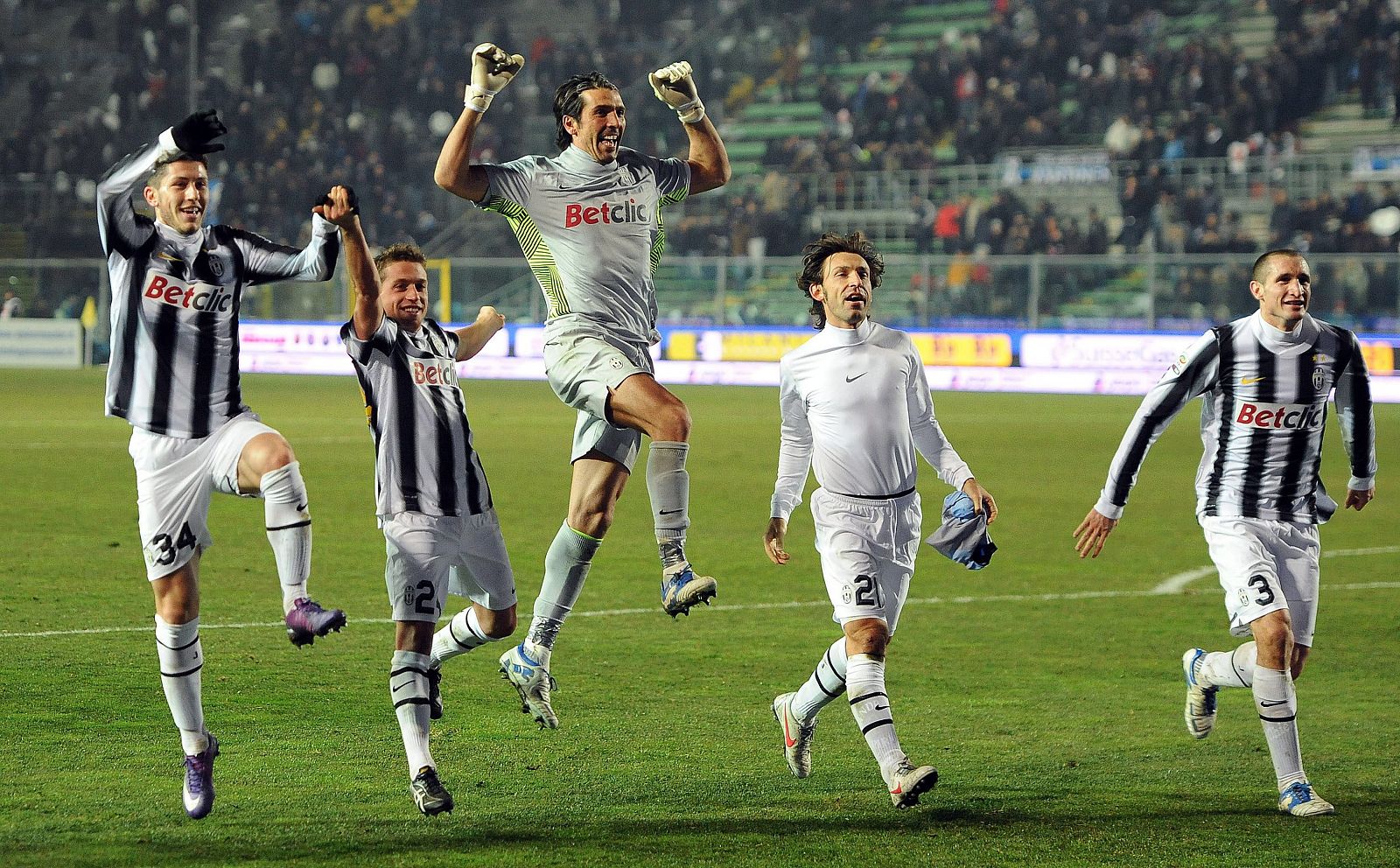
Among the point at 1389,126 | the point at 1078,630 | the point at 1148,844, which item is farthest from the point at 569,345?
the point at 1389,126

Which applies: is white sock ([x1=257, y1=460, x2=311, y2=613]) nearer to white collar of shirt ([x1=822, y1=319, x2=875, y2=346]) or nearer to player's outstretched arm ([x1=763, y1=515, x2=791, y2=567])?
player's outstretched arm ([x1=763, y1=515, x2=791, y2=567])

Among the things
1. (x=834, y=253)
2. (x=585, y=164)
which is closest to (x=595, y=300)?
(x=585, y=164)

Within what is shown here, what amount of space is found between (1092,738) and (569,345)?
8.42 feet

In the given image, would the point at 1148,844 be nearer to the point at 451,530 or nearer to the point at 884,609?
the point at 884,609

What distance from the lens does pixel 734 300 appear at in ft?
94.8

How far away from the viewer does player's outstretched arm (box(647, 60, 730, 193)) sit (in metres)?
7.02

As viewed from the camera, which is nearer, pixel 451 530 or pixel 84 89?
pixel 451 530

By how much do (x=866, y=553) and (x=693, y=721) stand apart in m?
1.63

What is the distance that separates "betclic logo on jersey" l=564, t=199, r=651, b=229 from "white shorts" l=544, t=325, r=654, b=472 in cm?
42

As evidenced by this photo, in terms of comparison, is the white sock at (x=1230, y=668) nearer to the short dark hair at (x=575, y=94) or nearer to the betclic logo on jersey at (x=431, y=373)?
the betclic logo on jersey at (x=431, y=373)

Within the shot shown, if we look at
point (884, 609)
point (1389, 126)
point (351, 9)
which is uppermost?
point (351, 9)

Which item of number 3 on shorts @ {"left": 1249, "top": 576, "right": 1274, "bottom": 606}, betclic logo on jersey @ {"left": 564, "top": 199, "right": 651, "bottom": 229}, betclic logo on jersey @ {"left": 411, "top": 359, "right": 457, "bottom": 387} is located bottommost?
number 3 on shorts @ {"left": 1249, "top": 576, "right": 1274, "bottom": 606}

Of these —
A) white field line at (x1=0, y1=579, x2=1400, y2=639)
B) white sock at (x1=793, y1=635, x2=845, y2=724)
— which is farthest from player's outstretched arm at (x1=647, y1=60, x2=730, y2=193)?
white field line at (x1=0, y1=579, x2=1400, y2=639)

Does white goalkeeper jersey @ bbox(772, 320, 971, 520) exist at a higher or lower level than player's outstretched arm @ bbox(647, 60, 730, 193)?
lower
